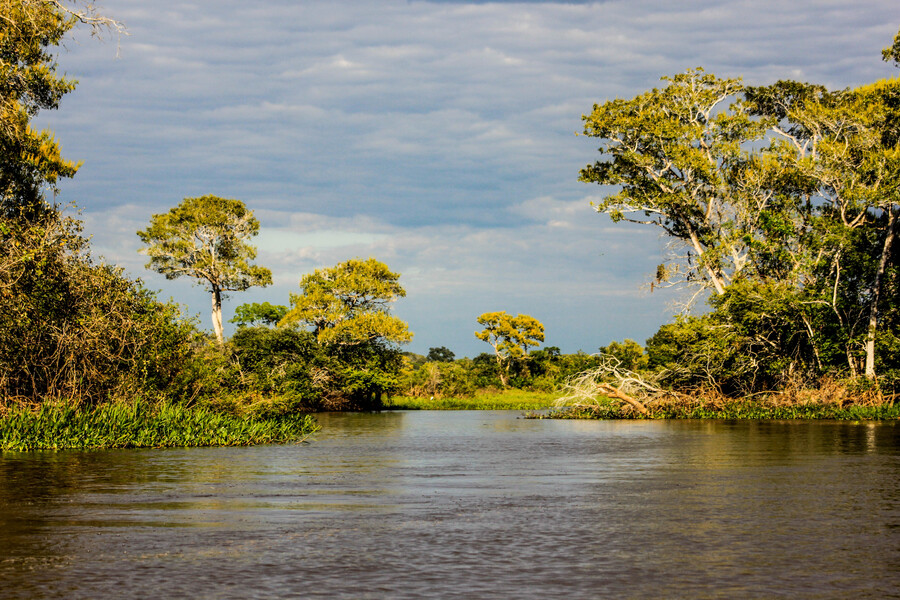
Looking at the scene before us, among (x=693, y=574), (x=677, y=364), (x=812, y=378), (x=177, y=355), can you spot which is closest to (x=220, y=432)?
(x=177, y=355)

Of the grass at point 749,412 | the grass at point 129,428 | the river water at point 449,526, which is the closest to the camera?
the river water at point 449,526

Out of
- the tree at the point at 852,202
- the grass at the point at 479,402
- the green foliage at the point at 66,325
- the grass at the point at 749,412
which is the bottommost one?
the grass at the point at 479,402

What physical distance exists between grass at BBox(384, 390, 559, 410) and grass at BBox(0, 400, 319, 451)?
108ft

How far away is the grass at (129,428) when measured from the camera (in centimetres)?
1941

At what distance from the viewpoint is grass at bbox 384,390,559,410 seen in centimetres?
5603

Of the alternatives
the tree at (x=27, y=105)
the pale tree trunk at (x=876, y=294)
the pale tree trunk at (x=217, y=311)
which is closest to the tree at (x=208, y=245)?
the pale tree trunk at (x=217, y=311)

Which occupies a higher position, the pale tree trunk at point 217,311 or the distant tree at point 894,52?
the distant tree at point 894,52

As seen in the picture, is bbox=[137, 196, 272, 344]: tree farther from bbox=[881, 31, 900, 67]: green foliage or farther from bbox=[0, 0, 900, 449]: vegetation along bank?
bbox=[881, 31, 900, 67]: green foliage

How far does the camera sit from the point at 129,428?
2088 cm

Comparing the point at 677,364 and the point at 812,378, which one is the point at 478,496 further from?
the point at 812,378

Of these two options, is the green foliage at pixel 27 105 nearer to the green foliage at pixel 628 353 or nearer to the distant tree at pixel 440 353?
the green foliage at pixel 628 353

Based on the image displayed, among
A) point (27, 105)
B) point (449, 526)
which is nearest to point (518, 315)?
point (27, 105)

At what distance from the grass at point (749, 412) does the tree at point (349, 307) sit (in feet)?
50.2

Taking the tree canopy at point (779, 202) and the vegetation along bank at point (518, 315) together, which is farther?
the tree canopy at point (779, 202)
